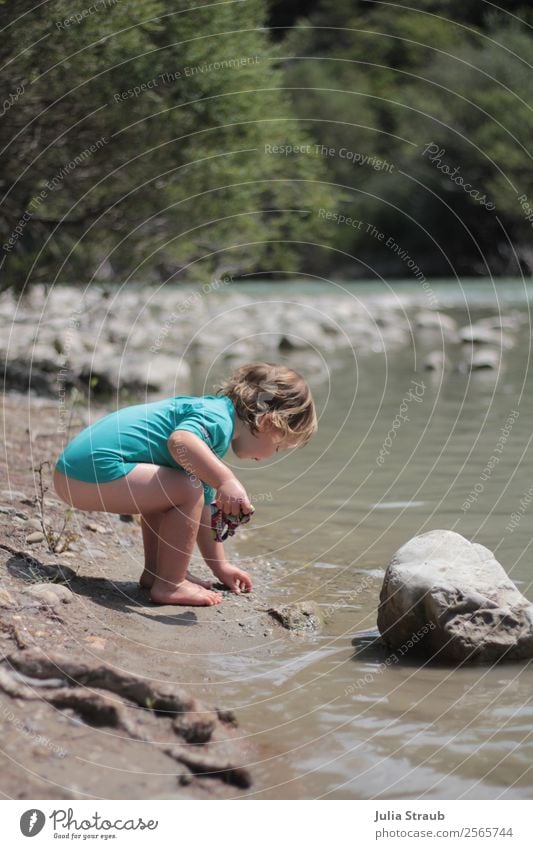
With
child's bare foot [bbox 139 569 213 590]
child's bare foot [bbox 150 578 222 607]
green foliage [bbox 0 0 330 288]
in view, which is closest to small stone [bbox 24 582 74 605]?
child's bare foot [bbox 150 578 222 607]

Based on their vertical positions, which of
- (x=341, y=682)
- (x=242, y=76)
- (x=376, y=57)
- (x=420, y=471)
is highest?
(x=376, y=57)

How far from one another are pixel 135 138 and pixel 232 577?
5.91m

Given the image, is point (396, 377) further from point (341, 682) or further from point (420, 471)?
point (341, 682)

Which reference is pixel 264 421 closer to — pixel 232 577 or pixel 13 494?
pixel 232 577

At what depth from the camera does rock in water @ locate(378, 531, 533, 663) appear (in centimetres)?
363

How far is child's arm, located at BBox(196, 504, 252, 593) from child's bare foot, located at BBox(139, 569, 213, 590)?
8 cm

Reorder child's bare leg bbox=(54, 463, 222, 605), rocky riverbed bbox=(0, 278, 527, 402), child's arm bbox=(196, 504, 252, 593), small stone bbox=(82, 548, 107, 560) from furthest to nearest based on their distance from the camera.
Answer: rocky riverbed bbox=(0, 278, 527, 402) → small stone bbox=(82, 548, 107, 560) → child's arm bbox=(196, 504, 252, 593) → child's bare leg bbox=(54, 463, 222, 605)

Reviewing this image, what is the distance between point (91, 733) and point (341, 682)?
1001mm

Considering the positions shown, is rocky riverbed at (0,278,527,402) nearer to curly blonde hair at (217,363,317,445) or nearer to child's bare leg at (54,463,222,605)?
child's bare leg at (54,463,222,605)

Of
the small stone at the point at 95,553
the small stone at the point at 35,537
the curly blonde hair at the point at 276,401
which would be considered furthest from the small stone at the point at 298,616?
the small stone at the point at 35,537

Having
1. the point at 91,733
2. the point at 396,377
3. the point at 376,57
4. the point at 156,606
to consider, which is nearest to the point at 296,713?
the point at 91,733

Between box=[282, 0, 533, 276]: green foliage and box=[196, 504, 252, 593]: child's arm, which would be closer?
box=[196, 504, 252, 593]: child's arm

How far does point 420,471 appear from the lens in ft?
22.8

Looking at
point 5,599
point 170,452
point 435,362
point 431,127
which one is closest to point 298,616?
point 170,452
